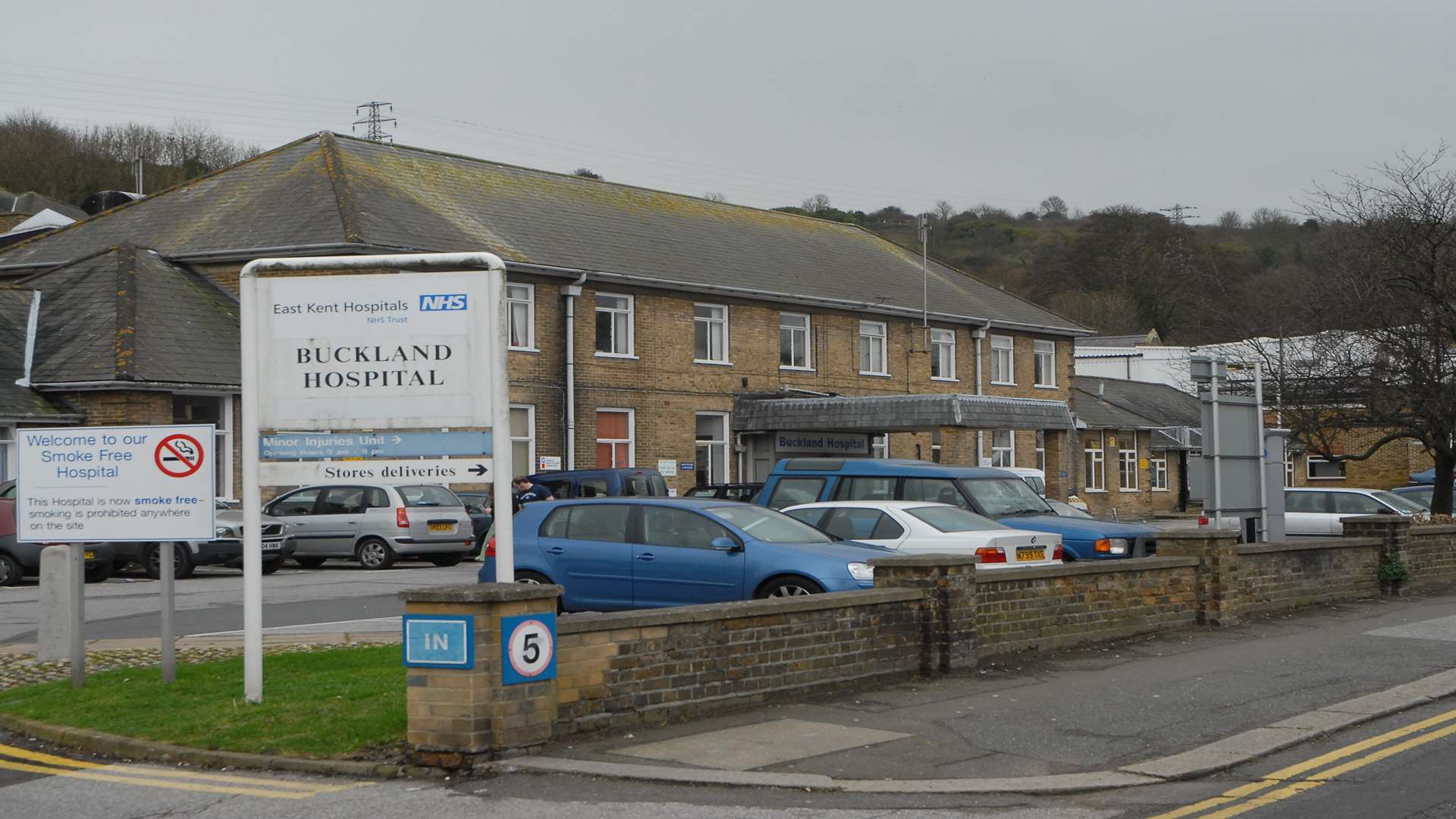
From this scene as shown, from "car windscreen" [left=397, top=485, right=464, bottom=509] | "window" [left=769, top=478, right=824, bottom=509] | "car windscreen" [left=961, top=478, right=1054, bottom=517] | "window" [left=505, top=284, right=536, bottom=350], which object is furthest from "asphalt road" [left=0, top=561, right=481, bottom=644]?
"window" [left=505, top=284, right=536, bottom=350]

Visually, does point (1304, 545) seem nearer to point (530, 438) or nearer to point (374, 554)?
point (374, 554)

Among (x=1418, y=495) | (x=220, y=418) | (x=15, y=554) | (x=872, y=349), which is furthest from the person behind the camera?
(x=872, y=349)

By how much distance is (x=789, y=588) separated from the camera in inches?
552

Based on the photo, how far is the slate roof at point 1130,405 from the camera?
5438 centimetres

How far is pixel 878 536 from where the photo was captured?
17094 millimetres

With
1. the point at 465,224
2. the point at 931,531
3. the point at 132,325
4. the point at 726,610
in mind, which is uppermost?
the point at 465,224

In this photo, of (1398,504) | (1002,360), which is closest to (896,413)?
(1398,504)

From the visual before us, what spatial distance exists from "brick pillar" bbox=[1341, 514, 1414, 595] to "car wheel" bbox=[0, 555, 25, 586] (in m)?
19.1

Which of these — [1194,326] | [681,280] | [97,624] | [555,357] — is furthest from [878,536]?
[1194,326]

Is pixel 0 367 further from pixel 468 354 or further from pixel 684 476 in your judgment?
pixel 468 354

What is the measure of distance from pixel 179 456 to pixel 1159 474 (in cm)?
5193

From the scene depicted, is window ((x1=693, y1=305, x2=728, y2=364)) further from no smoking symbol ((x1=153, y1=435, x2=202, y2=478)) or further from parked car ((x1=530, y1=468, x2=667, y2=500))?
no smoking symbol ((x1=153, y1=435, x2=202, y2=478))

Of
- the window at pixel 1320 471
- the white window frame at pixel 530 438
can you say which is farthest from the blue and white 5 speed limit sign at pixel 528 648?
the window at pixel 1320 471

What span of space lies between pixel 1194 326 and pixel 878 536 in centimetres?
6896
